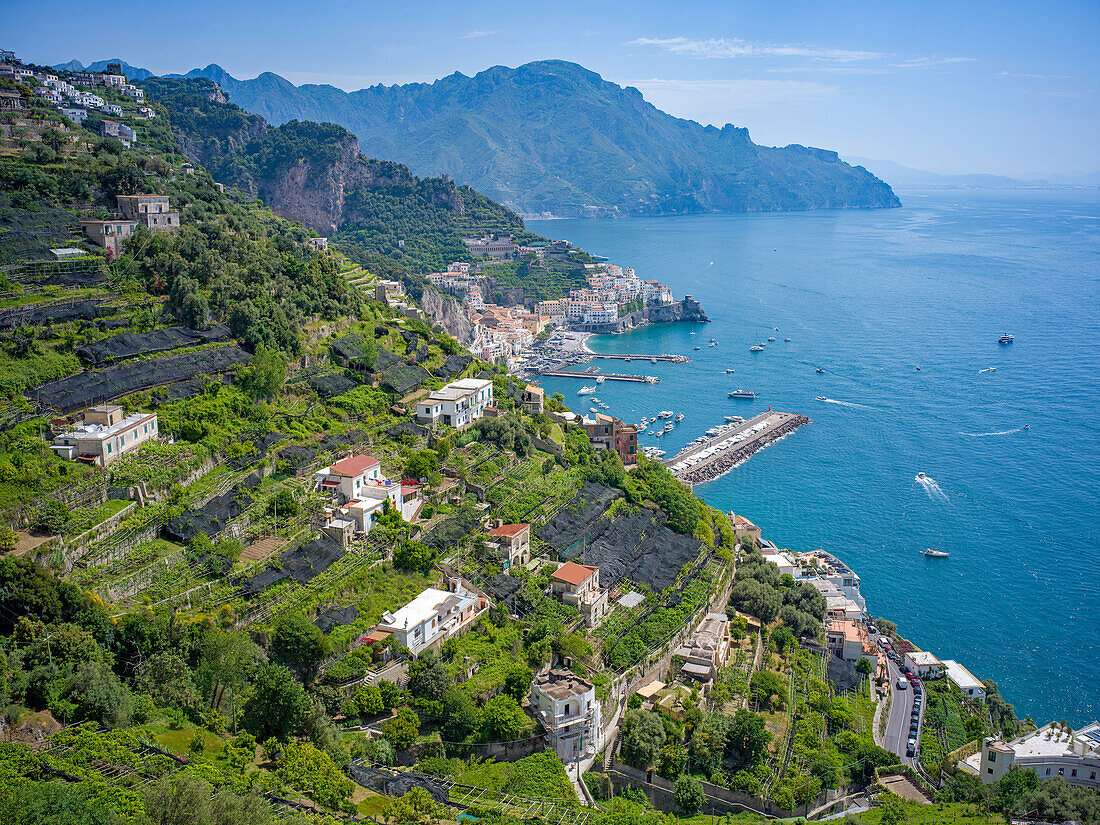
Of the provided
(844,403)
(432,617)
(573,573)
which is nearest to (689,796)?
(573,573)

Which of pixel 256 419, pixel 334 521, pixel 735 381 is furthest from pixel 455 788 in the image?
pixel 735 381

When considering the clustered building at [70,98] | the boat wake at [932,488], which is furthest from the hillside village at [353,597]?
the boat wake at [932,488]

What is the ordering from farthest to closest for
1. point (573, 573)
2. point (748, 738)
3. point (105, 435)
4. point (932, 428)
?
point (932, 428) → point (573, 573) → point (748, 738) → point (105, 435)

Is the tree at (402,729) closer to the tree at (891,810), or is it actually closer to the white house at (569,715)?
the white house at (569,715)

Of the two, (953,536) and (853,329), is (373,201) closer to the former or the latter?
(853,329)

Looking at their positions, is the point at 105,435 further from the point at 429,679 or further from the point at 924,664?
the point at 924,664

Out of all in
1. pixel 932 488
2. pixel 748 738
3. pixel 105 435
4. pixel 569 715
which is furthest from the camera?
pixel 932 488

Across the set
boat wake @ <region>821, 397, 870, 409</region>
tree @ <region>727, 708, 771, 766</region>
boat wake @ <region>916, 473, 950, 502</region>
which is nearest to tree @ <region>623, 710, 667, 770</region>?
tree @ <region>727, 708, 771, 766</region>
